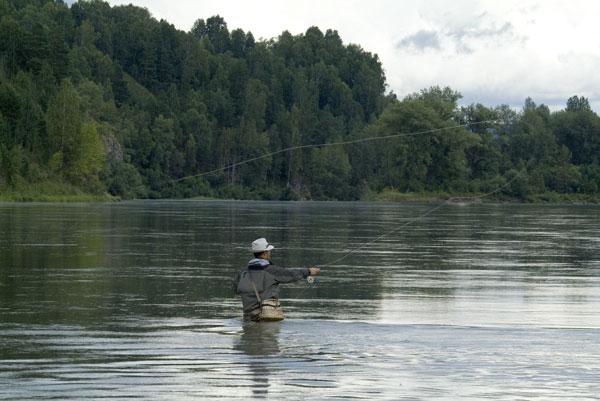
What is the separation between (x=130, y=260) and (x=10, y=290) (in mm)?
7923

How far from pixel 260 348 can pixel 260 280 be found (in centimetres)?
225

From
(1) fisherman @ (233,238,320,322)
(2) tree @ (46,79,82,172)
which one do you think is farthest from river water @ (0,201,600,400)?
(2) tree @ (46,79,82,172)

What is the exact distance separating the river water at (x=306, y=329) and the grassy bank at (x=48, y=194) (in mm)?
73260

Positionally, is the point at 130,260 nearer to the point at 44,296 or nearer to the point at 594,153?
the point at 44,296

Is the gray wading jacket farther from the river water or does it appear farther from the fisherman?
the river water

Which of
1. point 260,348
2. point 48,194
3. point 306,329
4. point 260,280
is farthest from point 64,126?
point 260,348

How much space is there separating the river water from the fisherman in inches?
14.6

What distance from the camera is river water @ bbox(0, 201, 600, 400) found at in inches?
404

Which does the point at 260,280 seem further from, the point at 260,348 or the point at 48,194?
the point at 48,194

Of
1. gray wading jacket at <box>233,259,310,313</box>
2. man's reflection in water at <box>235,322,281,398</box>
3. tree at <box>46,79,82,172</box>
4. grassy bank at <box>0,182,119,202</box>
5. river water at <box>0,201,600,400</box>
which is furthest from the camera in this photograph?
tree at <box>46,79,82,172</box>

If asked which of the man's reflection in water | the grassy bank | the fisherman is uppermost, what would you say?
the grassy bank

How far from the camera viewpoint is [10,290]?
18.9m

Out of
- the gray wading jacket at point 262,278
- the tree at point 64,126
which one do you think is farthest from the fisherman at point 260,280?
the tree at point 64,126

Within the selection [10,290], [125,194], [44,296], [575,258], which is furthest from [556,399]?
[125,194]
